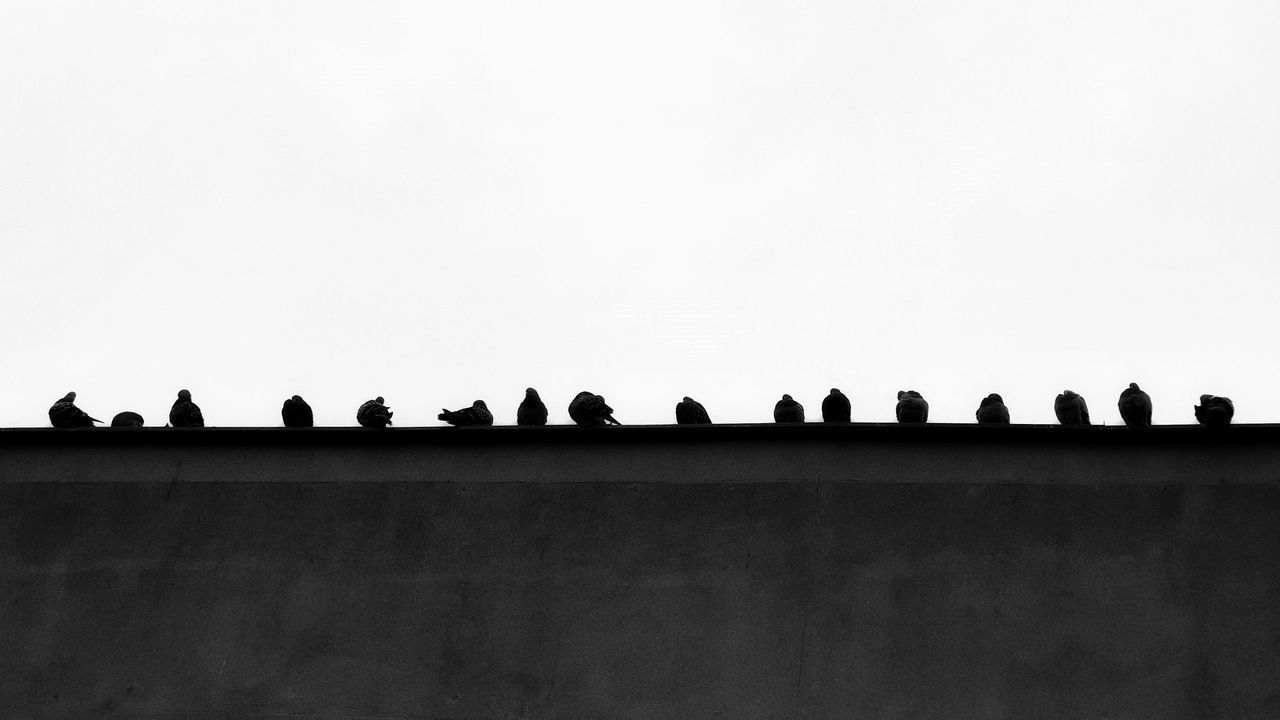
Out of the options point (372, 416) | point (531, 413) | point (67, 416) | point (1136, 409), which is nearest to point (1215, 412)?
point (1136, 409)

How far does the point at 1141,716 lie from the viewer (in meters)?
10.4

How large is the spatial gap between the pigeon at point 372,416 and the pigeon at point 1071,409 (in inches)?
233

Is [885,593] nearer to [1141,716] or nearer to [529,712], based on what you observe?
[1141,716]

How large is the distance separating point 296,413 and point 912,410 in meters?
5.48

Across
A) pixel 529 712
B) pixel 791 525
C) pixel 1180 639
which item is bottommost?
pixel 529 712

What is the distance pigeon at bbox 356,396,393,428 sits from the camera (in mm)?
12445

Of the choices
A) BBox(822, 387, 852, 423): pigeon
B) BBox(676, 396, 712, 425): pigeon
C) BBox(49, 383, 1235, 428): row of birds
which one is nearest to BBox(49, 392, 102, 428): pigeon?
BBox(49, 383, 1235, 428): row of birds

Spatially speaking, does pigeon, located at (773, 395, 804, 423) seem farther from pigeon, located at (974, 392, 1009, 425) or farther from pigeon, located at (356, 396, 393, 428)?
pigeon, located at (356, 396, 393, 428)

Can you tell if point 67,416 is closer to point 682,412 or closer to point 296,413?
point 296,413

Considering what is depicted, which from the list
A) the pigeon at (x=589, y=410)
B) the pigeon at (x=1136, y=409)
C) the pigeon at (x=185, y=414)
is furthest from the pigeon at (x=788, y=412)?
the pigeon at (x=185, y=414)

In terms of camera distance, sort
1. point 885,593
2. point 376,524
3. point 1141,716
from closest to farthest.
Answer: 1. point 1141,716
2. point 885,593
3. point 376,524

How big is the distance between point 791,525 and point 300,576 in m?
4.17

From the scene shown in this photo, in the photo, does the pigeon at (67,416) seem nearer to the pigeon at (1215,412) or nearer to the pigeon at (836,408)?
the pigeon at (836,408)

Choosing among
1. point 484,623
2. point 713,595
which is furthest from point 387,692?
point 713,595
